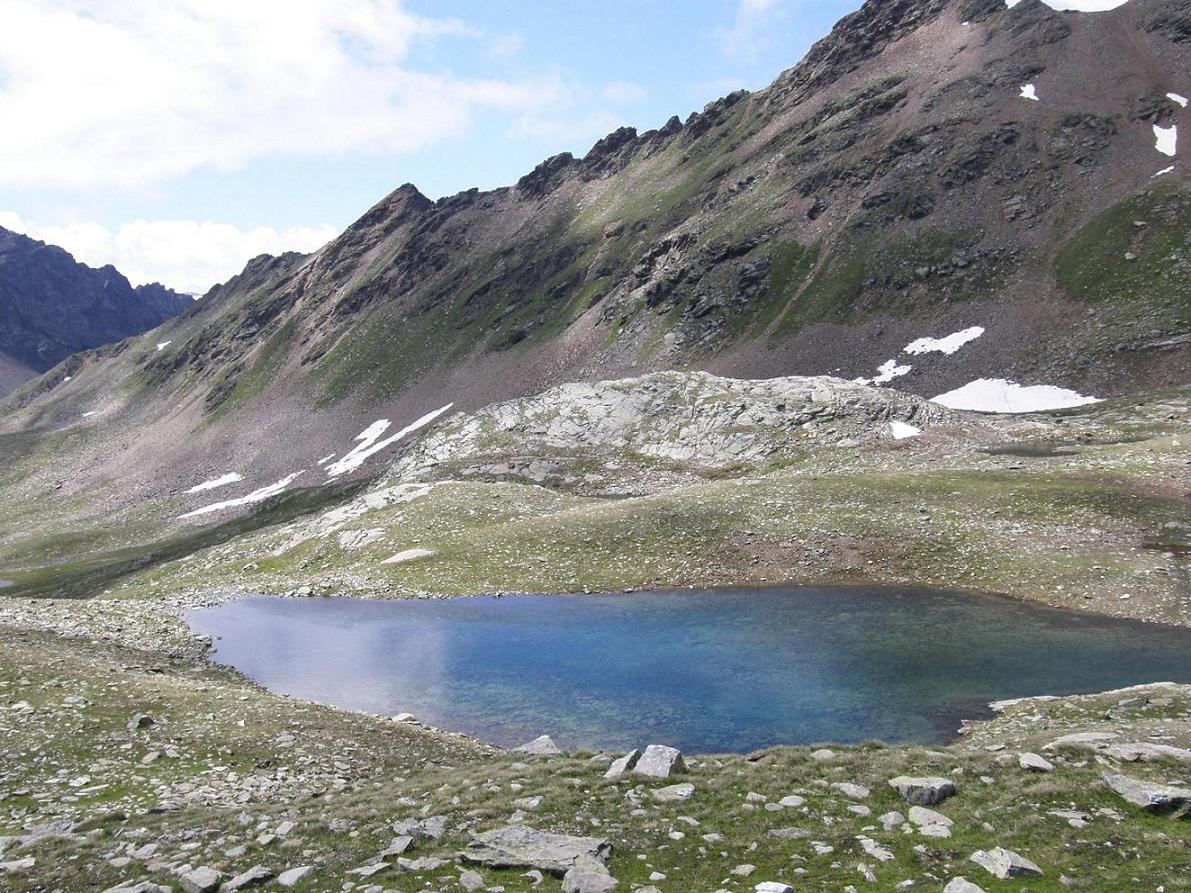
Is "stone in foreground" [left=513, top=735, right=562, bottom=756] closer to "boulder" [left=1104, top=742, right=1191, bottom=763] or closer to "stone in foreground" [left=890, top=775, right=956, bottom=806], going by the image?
"stone in foreground" [left=890, top=775, right=956, bottom=806]

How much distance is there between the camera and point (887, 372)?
10644 cm

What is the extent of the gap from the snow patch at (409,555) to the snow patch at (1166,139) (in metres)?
129

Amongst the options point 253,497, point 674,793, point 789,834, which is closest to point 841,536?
point 674,793

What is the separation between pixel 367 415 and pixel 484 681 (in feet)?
451

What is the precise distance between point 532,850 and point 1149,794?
11790 millimetres

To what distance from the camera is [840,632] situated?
35.5 metres

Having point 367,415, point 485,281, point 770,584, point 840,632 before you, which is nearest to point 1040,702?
point 840,632

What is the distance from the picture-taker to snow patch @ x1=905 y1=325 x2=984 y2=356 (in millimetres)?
104688

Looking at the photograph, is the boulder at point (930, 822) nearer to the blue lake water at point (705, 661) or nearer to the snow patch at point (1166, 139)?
the blue lake water at point (705, 661)

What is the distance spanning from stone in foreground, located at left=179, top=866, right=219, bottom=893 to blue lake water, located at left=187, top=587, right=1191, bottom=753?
46.5 ft

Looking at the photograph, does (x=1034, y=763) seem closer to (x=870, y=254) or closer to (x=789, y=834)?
(x=789, y=834)

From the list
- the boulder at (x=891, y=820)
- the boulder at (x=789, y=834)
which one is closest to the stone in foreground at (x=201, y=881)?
the boulder at (x=789, y=834)

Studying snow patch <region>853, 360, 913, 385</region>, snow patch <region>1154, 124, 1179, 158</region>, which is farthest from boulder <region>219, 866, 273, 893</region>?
snow patch <region>1154, 124, 1179, 158</region>

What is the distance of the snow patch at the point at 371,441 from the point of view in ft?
447
